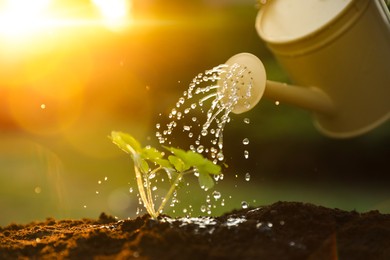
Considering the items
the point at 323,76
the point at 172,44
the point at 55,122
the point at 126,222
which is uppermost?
the point at 172,44

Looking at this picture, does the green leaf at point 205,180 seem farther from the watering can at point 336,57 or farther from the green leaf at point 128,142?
the watering can at point 336,57

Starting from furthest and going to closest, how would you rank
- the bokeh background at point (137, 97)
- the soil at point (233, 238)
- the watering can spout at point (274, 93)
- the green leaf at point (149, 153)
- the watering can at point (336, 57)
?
the bokeh background at point (137, 97) → the watering can at point (336, 57) → the watering can spout at point (274, 93) → the green leaf at point (149, 153) → the soil at point (233, 238)

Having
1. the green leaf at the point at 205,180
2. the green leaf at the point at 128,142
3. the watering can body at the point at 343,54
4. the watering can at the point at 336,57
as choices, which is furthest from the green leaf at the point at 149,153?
the watering can body at the point at 343,54

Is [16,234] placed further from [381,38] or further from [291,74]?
[381,38]

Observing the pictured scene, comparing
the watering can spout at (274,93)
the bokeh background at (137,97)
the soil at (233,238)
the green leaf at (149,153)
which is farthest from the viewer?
the bokeh background at (137,97)

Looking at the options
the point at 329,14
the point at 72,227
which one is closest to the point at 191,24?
the point at 329,14

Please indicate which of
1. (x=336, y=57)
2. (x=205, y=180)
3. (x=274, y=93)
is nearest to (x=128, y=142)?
(x=205, y=180)

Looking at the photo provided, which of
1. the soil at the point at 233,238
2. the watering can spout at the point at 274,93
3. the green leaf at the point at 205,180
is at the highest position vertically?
the watering can spout at the point at 274,93

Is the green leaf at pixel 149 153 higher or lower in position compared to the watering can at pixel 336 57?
lower
